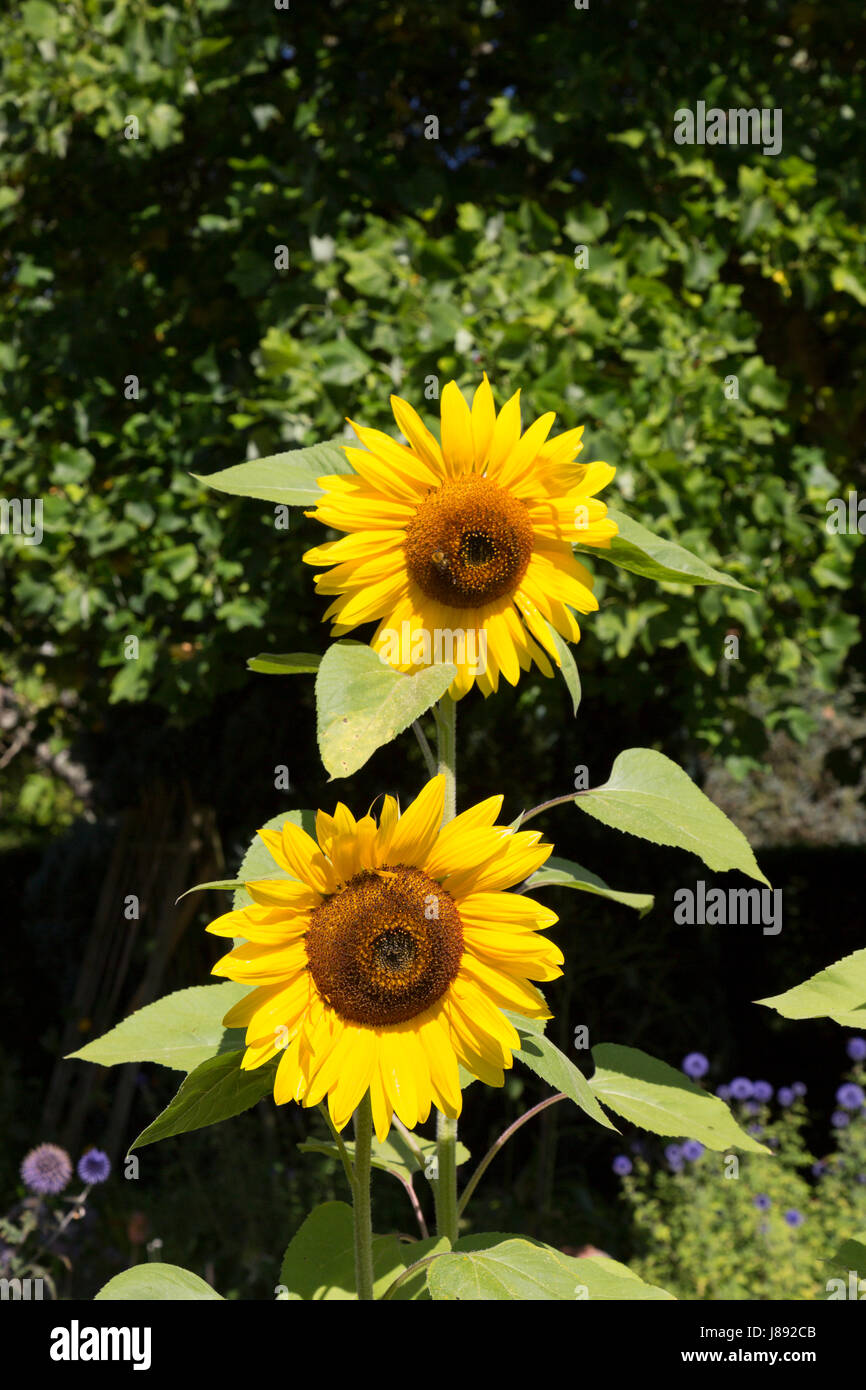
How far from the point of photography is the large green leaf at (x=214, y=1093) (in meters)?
0.93

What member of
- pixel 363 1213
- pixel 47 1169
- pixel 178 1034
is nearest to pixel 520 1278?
pixel 363 1213

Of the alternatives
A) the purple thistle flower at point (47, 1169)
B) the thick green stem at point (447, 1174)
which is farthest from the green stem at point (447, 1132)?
the purple thistle flower at point (47, 1169)

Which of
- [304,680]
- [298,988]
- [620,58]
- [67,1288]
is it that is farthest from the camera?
A: [304,680]

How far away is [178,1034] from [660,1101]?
1.62 feet

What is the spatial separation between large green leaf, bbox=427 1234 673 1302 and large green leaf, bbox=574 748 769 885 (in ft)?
1.14

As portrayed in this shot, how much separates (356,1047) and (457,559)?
419 mm

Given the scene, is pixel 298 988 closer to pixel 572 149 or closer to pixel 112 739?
pixel 572 149

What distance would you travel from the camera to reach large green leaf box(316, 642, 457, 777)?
2.72 feet

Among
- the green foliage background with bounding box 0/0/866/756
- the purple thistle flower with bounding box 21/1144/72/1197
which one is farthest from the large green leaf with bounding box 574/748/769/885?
the purple thistle flower with bounding box 21/1144/72/1197

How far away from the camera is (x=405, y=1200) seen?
4.34 meters

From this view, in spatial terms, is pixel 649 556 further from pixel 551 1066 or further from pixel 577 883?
pixel 551 1066

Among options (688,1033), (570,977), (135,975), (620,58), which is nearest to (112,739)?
(135,975)

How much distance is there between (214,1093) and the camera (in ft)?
3.18

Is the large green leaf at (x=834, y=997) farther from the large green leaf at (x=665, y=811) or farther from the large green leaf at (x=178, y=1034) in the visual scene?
the large green leaf at (x=178, y=1034)
